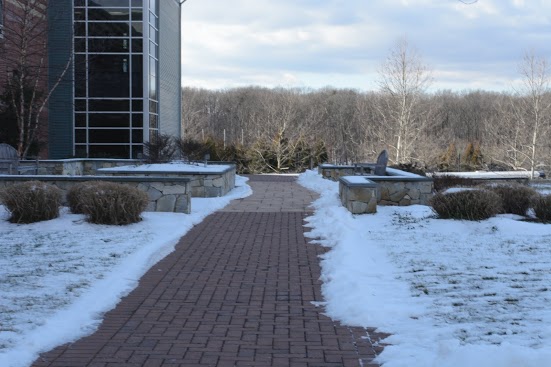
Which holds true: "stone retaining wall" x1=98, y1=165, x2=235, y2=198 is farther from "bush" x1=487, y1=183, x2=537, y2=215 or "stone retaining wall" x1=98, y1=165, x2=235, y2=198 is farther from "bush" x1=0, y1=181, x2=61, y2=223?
"bush" x1=487, y1=183, x2=537, y2=215

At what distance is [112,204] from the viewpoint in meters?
10.8

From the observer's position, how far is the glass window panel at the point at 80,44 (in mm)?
29312

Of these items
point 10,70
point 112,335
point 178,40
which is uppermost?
point 178,40

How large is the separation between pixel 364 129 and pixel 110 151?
90.1 feet

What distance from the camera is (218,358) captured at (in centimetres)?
476

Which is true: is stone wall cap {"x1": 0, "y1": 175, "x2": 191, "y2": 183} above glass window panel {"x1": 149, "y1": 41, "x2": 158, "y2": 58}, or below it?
below

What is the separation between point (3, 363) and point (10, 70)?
23.2 meters

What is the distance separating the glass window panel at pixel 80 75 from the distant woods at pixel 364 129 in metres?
6.61

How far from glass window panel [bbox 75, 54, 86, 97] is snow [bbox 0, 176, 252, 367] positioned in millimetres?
17356

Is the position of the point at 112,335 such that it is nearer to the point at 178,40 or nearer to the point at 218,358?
the point at 218,358

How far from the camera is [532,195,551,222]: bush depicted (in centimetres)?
1156

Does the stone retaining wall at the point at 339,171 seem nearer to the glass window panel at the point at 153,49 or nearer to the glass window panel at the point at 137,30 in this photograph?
the glass window panel at the point at 153,49

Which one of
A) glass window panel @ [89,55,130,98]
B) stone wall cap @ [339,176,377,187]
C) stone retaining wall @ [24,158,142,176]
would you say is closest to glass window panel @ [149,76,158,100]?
glass window panel @ [89,55,130,98]

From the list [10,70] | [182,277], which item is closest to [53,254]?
[182,277]
